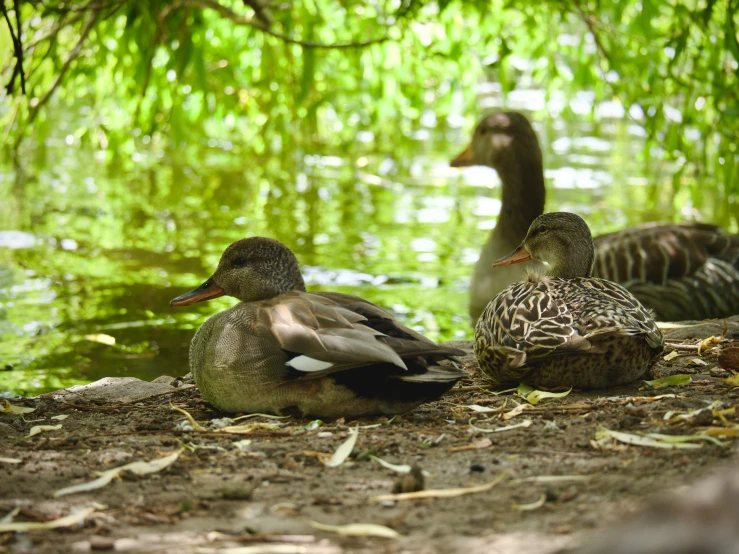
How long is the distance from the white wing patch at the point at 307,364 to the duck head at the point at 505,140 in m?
5.04

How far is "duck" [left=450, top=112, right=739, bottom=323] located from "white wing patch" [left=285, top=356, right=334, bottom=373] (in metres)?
4.04

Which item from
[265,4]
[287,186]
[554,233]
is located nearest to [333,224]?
[287,186]

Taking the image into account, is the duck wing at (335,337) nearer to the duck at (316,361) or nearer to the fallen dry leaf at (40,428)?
the duck at (316,361)

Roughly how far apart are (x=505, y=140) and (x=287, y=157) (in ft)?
22.6

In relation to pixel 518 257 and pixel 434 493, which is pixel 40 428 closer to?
pixel 434 493

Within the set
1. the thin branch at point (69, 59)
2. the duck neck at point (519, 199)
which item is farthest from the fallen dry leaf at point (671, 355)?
the thin branch at point (69, 59)

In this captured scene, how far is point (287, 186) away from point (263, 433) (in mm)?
10022

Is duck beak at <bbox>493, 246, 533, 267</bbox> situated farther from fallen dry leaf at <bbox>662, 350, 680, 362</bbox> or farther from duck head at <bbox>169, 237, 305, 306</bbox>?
duck head at <bbox>169, 237, 305, 306</bbox>

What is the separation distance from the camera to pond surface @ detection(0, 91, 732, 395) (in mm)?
8180

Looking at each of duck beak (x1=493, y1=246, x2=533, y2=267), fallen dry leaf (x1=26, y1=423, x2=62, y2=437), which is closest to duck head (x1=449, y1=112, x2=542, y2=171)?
duck beak (x1=493, y1=246, x2=533, y2=267)

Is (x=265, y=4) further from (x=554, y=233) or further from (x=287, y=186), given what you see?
(x=287, y=186)

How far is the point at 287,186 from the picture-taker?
47.6 ft

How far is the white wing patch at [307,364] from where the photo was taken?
4.84 meters

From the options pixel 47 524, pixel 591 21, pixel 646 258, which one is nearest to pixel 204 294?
pixel 47 524
